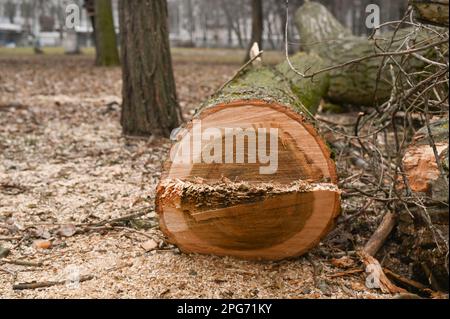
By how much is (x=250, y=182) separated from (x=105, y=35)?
502 inches

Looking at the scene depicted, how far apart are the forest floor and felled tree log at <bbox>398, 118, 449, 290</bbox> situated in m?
0.28

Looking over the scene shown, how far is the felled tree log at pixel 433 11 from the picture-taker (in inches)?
73.0

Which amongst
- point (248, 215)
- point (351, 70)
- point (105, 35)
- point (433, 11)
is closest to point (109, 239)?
point (248, 215)

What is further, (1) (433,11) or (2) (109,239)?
(2) (109,239)

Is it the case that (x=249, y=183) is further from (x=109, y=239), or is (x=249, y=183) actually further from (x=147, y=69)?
(x=147, y=69)

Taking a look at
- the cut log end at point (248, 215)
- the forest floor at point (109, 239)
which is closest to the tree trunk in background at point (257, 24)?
the forest floor at point (109, 239)

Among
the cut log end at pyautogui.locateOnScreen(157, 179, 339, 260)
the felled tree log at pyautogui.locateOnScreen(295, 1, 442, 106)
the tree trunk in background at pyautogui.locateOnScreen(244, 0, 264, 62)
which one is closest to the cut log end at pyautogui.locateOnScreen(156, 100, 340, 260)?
the cut log end at pyautogui.locateOnScreen(157, 179, 339, 260)

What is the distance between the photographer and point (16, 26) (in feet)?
156

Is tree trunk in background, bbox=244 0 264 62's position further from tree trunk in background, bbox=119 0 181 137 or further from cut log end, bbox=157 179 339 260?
cut log end, bbox=157 179 339 260

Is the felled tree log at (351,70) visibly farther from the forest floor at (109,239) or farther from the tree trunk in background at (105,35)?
the tree trunk in background at (105,35)

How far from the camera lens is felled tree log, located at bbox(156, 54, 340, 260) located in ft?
8.94

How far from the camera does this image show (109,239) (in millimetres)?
3342
